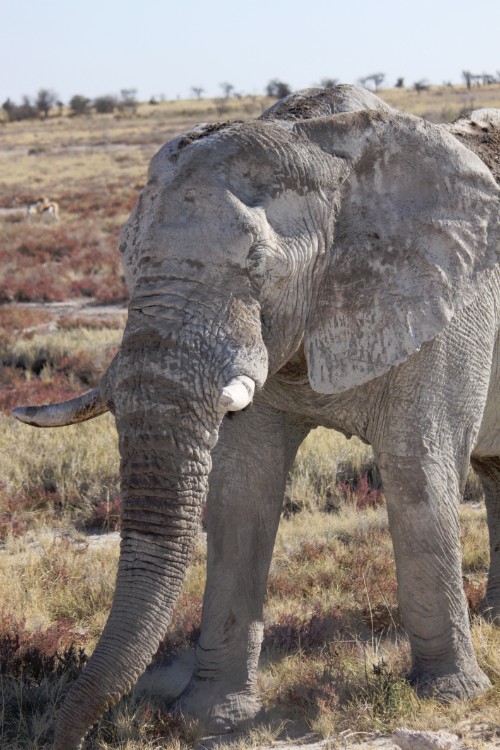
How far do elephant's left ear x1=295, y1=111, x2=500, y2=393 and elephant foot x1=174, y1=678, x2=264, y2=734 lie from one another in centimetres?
158

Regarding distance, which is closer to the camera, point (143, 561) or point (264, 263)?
point (143, 561)

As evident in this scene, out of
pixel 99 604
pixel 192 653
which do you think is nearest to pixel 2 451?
pixel 99 604

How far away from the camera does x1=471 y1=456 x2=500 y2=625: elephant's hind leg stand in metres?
5.57

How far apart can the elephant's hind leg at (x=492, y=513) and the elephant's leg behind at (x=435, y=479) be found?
1.07 meters

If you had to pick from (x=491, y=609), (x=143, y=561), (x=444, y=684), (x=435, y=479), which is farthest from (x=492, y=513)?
(x=143, y=561)

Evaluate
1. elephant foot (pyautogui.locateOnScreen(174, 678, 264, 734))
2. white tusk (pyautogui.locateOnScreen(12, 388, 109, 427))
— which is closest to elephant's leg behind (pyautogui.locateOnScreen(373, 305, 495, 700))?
elephant foot (pyautogui.locateOnScreen(174, 678, 264, 734))

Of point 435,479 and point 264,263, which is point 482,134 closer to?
point 435,479

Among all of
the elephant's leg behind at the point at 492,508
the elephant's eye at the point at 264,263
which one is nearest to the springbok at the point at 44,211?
the elephant's leg behind at the point at 492,508

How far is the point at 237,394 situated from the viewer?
3270 millimetres

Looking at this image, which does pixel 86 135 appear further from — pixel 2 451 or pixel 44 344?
pixel 2 451

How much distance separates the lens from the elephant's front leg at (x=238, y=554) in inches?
182

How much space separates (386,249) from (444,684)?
186cm

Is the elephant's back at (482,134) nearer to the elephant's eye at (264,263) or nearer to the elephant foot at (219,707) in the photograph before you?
the elephant's eye at (264,263)

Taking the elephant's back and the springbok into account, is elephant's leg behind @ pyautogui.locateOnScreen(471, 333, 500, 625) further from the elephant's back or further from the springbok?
the springbok
